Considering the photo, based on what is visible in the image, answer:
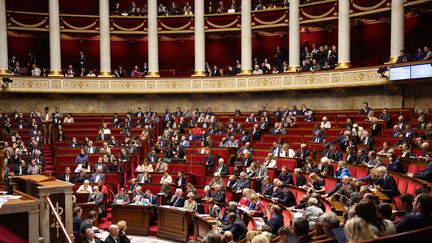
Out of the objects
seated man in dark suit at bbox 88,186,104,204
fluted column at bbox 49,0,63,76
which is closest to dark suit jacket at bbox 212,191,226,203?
seated man in dark suit at bbox 88,186,104,204

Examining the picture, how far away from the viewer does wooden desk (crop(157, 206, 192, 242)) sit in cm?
1067

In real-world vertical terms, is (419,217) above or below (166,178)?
above

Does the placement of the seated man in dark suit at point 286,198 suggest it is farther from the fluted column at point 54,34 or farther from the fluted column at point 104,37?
the fluted column at point 54,34

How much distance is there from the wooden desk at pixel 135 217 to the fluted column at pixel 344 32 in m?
9.95

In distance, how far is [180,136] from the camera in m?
16.3

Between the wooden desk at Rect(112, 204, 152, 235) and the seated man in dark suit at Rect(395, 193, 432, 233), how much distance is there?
7.91m

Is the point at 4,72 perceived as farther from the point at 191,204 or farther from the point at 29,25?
the point at 191,204

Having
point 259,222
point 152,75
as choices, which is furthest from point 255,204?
point 152,75

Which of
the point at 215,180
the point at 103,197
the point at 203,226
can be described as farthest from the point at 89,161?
the point at 203,226

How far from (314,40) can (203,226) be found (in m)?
14.2

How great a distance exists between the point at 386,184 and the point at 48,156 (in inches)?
445

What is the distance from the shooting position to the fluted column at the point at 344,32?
711 inches

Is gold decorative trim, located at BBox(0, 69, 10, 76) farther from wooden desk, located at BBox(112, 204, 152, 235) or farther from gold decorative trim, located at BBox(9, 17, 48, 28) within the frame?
wooden desk, located at BBox(112, 204, 152, 235)

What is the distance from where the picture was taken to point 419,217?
172 inches
